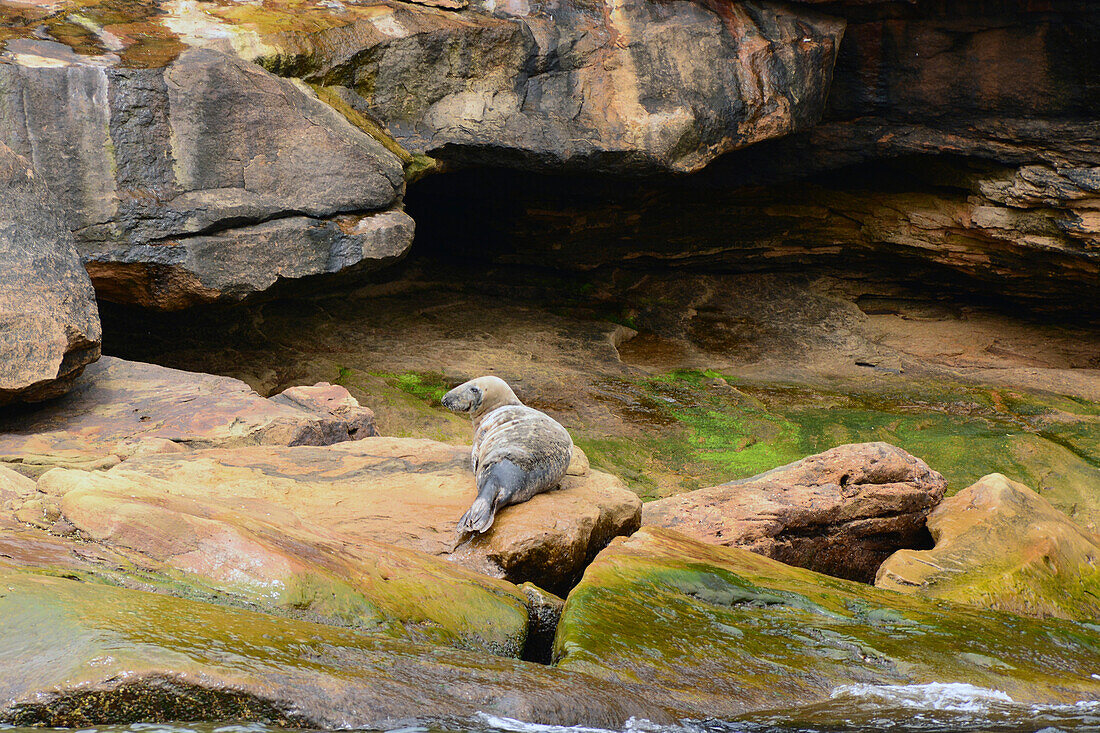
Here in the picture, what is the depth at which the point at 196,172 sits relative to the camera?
24.3ft

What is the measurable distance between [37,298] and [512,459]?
316 cm

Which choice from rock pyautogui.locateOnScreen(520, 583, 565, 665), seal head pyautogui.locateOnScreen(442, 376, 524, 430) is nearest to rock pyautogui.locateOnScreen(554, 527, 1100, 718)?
rock pyautogui.locateOnScreen(520, 583, 565, 665)

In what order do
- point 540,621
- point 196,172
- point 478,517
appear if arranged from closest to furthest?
point 540,621 → point 478,517 → point 196,172

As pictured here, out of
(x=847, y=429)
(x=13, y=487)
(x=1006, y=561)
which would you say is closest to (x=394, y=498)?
(x=13, y=487)

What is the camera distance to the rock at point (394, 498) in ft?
13.5

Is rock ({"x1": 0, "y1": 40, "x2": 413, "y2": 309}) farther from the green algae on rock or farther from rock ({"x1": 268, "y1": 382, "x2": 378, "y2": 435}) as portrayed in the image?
the green algae on rock

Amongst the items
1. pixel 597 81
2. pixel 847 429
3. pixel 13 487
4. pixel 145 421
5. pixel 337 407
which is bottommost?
pixel 847 429

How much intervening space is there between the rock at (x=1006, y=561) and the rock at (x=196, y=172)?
16.9 ft

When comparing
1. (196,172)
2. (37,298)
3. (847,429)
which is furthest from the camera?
(847,429)

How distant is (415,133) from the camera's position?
862 cm

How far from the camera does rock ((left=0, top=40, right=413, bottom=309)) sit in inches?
274

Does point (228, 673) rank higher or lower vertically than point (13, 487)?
higher

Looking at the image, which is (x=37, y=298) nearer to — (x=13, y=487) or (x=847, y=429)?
(x=13, y=487)

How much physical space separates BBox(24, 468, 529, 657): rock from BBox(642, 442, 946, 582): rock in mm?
1777
